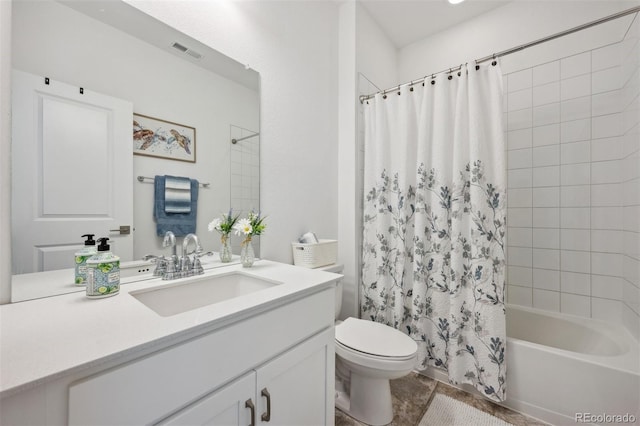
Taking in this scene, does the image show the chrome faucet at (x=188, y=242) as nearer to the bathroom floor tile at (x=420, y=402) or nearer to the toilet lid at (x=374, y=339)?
the toilet lid at (x=374, y=339)

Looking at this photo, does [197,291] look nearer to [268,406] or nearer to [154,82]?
[268,406]

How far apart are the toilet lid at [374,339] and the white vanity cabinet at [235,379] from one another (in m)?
0.29

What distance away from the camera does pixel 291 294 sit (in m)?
0.92

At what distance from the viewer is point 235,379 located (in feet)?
2.51

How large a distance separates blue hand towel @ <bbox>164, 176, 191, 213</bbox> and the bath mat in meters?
1.62

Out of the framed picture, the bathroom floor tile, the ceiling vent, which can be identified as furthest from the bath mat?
the ceiling vent

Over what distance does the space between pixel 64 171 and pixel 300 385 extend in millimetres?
1101

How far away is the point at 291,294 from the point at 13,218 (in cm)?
88

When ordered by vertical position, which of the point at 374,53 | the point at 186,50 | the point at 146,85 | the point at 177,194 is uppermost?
the point at 374,53

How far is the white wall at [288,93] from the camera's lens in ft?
4.45

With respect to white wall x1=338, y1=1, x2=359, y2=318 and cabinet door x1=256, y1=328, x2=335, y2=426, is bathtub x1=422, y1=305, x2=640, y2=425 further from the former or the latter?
cabinet door x1=256, y1=328, x2=335, y2=426

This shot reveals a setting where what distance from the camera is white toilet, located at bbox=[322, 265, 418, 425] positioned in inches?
50.3

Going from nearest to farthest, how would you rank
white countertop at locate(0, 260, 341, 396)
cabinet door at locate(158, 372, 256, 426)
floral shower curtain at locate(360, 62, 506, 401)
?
white countertop at locate(0, 260, 341, 396) → cabinet door at locate(158, 372, 256, 426) → floral shower curtain at locate(360, 62, 506, 401)
